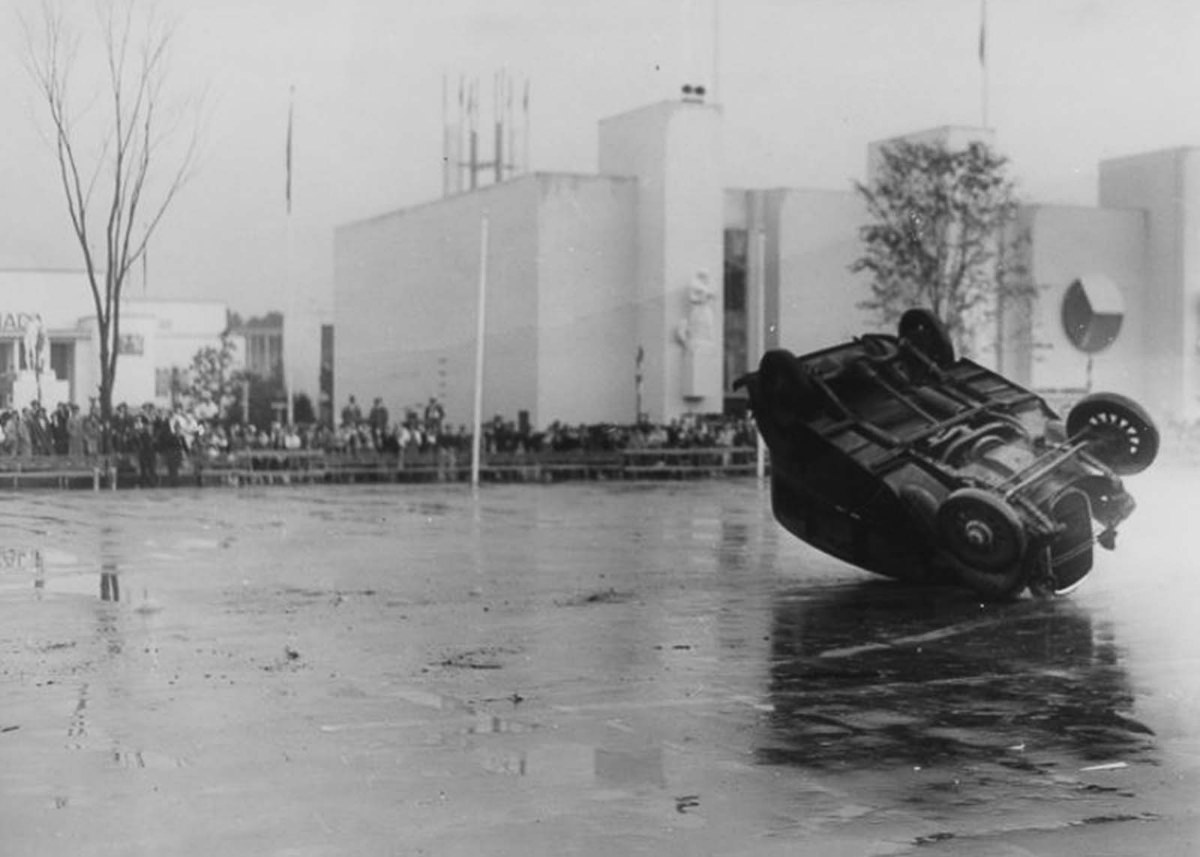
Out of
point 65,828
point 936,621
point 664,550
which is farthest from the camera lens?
point 664,550

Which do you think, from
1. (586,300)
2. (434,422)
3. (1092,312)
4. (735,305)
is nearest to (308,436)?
(434,422)

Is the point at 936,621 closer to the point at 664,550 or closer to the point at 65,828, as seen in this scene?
the point at 664,550

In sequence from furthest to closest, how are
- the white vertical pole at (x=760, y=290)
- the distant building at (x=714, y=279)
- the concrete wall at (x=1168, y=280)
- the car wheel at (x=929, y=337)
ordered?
1. the concrete wall at (x=1168, y=280)
2. the distant building at (x=714, y=279)
3. the white vertical pole at (x=760, y=290)
4. the car wheel at (x=929, y=337)

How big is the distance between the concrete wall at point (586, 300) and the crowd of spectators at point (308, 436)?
1794 millimetres

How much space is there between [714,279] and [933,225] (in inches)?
238

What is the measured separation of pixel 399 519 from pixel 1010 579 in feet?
46.1

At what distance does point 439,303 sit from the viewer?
60531mm

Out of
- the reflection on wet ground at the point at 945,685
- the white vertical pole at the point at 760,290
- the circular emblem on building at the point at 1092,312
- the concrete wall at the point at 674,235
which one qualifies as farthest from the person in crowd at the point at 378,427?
the reflection on wet ground at the point at 945,685

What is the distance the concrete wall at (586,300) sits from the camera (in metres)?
54.3

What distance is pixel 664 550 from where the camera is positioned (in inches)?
975

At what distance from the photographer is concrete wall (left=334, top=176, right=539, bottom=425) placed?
5519 centimetres

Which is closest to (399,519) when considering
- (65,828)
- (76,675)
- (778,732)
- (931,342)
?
(931,342)

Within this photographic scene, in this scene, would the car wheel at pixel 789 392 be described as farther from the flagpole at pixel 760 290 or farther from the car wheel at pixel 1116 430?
the flagpole at pixel 760 290

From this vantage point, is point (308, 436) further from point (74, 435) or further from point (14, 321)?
point (14, 321)
